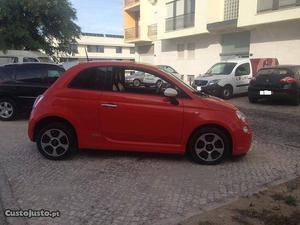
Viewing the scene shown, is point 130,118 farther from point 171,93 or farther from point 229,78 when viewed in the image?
point 229,78

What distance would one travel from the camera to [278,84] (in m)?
15.6

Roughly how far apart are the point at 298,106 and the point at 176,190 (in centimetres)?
1160

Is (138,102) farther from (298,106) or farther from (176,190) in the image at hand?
(298,106)

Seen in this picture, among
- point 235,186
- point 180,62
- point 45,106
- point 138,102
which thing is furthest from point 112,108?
point 180,62

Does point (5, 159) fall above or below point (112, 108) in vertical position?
below

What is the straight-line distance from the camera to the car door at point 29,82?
1117 cm

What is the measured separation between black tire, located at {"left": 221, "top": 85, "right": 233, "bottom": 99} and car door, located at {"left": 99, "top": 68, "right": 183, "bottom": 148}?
480 inches

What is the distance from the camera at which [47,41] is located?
103 feet

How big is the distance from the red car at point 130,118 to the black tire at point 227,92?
11.8 m

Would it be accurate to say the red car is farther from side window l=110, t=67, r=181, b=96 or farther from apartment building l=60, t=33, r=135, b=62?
apartment building l=60, t=33, r=135, b=62

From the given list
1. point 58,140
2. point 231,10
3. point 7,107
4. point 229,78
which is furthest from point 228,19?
point 58,140

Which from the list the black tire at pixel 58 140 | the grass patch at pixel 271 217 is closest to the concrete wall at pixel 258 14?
the black tire at pixel 58 140

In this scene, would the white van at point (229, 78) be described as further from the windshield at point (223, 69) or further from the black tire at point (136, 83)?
the black tire at point (136, 83)

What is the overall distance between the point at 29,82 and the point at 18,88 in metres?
0.35
